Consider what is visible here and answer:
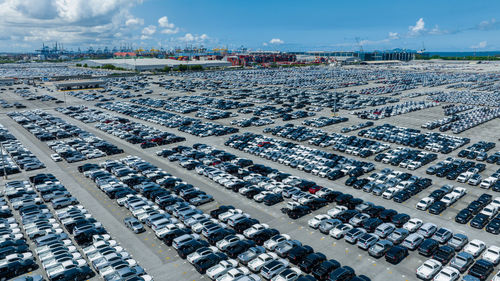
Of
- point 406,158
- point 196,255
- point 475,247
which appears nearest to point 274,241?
point 196,255

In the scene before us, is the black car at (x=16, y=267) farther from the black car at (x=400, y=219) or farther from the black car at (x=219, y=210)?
the black car at (x=400, y=219)

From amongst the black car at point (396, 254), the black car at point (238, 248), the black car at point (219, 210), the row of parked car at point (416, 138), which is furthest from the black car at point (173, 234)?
the row of parked car at point (416, 138)

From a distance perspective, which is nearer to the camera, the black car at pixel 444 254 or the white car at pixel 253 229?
the black car at pixel 444 254

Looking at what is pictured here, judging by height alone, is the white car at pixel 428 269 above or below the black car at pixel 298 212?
below

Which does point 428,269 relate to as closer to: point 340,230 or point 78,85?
point 340,230

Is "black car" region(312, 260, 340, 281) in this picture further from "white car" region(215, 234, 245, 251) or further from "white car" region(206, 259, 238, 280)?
"white car" region(215, 234, 245, 251)

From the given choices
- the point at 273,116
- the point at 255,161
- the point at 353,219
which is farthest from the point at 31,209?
the point at 273,116
